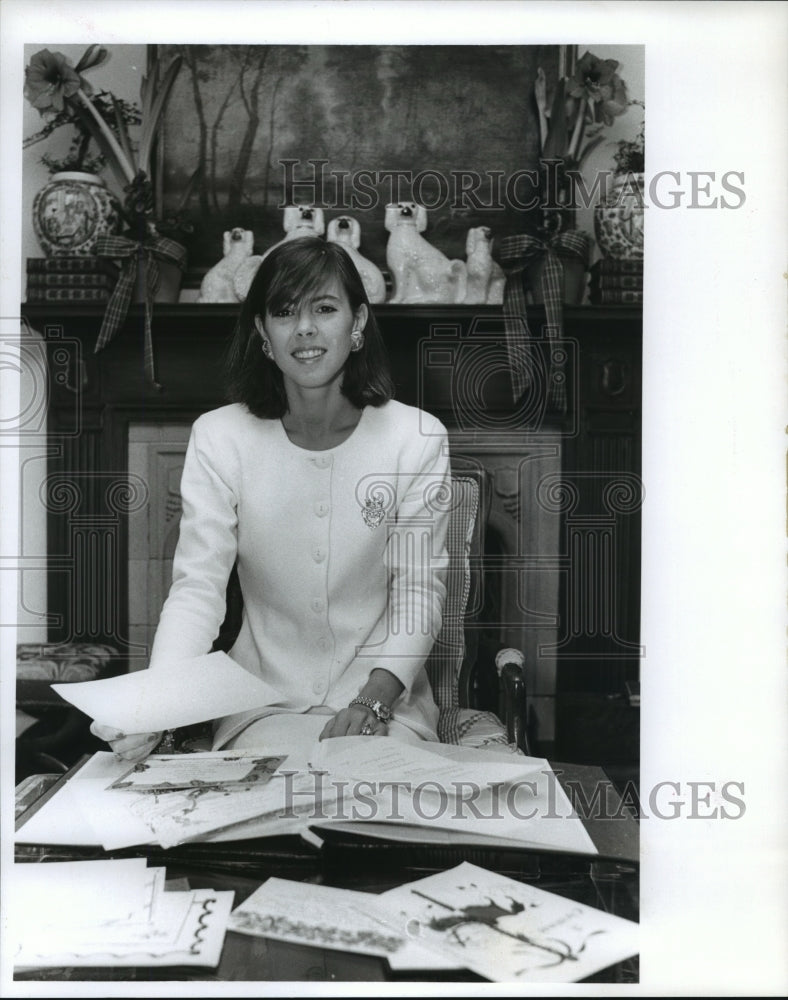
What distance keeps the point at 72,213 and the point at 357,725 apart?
36.2 inches

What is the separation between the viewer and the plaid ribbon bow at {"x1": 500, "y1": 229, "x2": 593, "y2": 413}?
1.54m

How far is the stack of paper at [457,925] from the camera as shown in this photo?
1.23 m

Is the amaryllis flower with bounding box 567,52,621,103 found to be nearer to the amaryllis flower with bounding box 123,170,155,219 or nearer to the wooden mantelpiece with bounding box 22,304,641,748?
the wooden mantelpiece with bounding box 22,304,641,748

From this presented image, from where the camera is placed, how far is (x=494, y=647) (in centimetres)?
154

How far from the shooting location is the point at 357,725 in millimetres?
1481

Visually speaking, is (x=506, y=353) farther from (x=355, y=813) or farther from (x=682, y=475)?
(x=355, y=813)

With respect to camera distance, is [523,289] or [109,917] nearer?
[109,917]

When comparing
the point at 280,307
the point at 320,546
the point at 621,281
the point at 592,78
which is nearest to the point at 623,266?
the point at 621,281

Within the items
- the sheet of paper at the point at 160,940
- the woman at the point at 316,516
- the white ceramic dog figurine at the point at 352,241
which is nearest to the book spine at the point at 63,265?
the woman at the point at 316,516

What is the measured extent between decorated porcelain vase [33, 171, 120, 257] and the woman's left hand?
0.84 meters

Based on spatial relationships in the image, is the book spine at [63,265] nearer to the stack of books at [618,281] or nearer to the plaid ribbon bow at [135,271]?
the plaid ribbon bow at [135,271]

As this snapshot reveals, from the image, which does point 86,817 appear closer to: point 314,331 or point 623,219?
point 314,331

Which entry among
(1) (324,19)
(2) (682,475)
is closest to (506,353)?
(2) (682,475)

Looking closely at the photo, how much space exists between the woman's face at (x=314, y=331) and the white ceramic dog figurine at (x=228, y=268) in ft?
0.26
